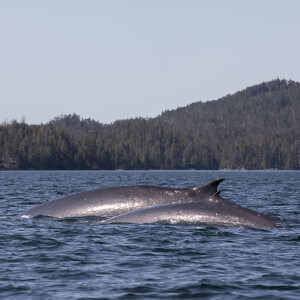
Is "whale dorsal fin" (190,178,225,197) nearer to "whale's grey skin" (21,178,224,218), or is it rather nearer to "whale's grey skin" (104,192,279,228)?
"whale's grey skin" (21,178,224,218)

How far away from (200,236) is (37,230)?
5.13m

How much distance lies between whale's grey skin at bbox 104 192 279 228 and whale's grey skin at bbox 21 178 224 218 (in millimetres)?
974

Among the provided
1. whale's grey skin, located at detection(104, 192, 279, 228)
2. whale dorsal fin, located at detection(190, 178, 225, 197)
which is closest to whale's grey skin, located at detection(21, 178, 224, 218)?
whale dorsal fin, located at detection(190, 178, 225, 197)

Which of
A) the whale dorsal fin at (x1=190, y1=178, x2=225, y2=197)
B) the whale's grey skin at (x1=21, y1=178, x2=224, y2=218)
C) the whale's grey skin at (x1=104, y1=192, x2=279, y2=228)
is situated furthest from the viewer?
the whale's grey skin at (x1=21, y1=178, x2=224, y2=218)

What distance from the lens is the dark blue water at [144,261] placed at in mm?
12367

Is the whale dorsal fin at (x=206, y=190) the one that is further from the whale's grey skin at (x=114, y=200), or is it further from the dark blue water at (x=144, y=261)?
the dark blue water at (x=144, y=261)

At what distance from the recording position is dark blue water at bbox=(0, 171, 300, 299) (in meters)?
12.4

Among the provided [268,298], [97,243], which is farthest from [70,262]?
[268,298]

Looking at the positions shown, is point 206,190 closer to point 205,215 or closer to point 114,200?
point 205,215

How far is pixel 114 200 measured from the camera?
22.5 meters

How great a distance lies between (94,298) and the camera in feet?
38.5

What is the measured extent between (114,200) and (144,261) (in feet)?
24.7

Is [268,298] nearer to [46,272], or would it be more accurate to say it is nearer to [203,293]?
[203,293]

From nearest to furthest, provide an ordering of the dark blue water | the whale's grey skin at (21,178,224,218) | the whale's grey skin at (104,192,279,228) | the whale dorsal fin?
the dark blue water → the whale's grey skin at (104,192,279,228) → the whale dorsal fin → the whale's grey skin at (21,178,224,218)
